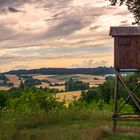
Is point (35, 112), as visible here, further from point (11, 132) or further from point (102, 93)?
point (102, 93)

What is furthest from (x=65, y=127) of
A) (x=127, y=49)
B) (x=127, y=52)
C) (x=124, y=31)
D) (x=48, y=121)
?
(x=124, y=31)

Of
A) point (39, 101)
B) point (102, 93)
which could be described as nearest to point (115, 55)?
point (39, 101)

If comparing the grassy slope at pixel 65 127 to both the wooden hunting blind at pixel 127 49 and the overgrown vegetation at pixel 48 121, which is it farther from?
the wooden hunting blind at pixel 127 49

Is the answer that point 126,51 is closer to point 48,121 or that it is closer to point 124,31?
point 124,31

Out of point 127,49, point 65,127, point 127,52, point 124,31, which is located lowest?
point 65,127

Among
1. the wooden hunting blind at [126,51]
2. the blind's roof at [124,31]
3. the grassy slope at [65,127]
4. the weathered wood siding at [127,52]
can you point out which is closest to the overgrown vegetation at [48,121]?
the grassy slope at [65,127]

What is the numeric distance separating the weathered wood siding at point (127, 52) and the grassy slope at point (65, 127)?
3608mm

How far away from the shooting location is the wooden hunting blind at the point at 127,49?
25859 mm

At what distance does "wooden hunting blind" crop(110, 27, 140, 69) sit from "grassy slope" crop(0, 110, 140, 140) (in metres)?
3.64

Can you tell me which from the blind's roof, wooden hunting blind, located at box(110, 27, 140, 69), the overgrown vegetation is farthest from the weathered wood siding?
the overgrown vegetation

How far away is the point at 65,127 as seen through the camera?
90.1 ft

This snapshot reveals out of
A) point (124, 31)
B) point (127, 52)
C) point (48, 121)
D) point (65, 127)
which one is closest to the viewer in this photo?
point (127, 52)

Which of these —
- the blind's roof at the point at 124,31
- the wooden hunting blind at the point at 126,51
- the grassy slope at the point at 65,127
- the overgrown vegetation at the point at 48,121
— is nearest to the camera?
the grassy slope at the point at 65,127

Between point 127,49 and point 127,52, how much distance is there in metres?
0.17
